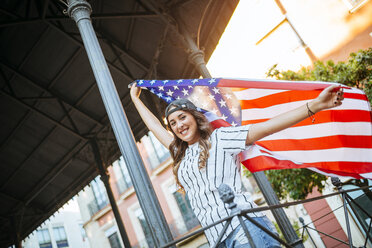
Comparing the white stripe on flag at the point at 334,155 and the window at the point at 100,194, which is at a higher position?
the window at the point at 100,194

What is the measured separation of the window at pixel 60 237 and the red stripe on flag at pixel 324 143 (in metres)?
18.0

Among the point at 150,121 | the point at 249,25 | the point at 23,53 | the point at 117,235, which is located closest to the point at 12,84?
the point at 23,53

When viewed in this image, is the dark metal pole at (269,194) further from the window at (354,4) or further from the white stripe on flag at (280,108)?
the window at (354,4)

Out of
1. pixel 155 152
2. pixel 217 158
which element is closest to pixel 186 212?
pixel 155 152

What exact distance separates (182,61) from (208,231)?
6.20 metres

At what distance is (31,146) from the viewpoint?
Answer: 10.2 metres

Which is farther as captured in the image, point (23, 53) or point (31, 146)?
point (31, 146)

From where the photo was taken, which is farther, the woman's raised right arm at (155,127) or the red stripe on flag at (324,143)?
the red stripe on flag at (324,143)

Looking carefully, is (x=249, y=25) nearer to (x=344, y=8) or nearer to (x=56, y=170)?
(x=344, y=8)

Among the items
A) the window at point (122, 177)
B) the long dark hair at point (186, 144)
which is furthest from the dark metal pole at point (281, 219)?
the window at point (122, 177)

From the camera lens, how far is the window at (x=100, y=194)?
81.5 feet

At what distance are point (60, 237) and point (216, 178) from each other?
19.4m

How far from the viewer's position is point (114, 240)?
23812 millimetres

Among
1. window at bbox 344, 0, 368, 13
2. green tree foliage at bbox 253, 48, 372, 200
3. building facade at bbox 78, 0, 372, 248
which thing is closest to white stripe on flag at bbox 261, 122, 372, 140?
green tree foliage at bbox 253, 48, 372, 200
